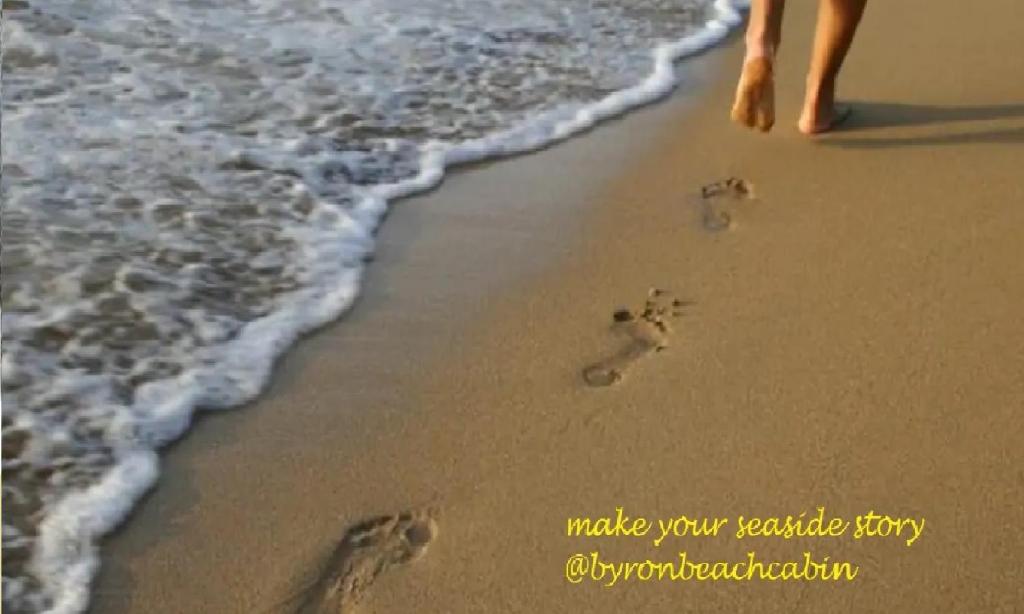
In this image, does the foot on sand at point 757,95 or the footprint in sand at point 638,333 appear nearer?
the footprint in sand at point 638,333

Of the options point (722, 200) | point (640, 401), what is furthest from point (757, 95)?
point (640, 401)

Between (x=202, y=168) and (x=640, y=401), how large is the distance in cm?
135

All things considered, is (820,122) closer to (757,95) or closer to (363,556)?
(757,95)

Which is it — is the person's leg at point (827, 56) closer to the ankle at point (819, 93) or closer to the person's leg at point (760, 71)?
the ankle at point (819, 93)

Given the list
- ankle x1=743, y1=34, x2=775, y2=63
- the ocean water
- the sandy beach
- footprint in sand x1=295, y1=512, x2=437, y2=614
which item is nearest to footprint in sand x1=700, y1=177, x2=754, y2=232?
the sandy beach

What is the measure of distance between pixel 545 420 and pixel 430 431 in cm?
20

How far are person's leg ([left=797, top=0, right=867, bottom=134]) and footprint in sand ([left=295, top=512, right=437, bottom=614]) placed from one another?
175 centimetres

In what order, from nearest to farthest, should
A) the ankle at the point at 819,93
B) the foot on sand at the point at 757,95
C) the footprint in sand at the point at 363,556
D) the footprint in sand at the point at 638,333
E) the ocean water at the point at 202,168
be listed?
1. the footprint in sand at the point at 363,556
2. the ocean water at the point at 202,168
3. the footprint in sand at the point at 638,333
4. the foot on sand at the point at 757,95
5. the ankle at the point at 819,93

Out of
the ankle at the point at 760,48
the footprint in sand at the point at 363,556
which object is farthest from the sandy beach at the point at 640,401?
the ankle at the point at 760,48

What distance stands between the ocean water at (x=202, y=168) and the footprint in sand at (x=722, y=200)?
1.62 ft

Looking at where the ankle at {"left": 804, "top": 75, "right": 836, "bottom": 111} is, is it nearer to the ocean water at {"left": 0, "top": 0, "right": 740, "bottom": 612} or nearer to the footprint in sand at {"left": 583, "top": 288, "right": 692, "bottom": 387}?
the ocean water at {"left": 0, "top": 0, "right": 740, "bottom": 612}

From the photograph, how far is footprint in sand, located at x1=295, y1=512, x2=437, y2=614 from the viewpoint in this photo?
1.91 metres

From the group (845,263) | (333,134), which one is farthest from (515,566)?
(333,134)

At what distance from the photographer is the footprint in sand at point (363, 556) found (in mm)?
1907
